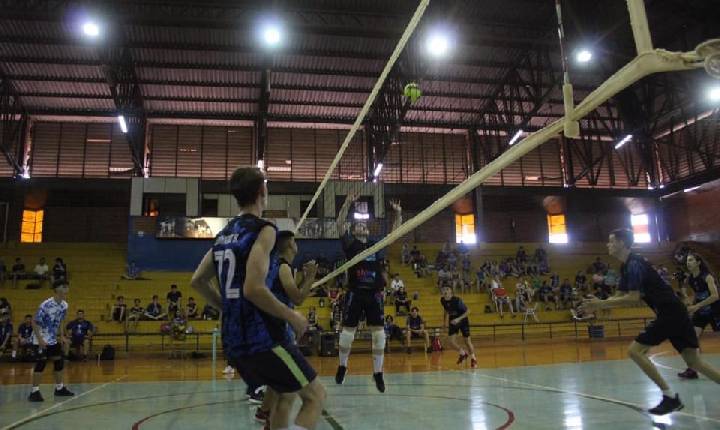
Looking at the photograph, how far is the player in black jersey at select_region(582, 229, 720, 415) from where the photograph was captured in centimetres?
608

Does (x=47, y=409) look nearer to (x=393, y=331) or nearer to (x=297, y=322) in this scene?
(x=297, y=322)

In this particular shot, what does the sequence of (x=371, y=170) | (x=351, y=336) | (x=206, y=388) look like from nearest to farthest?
1. (x=351, y=336)
2. (x=206, y=388)
3. (x=371, y=170)

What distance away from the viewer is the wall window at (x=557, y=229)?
1435 inches

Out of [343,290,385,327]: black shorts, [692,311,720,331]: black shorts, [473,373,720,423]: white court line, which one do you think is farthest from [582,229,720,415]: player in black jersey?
[692,311,720,331]: black shorts

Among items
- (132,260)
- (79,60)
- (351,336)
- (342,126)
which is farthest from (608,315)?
(79,60)

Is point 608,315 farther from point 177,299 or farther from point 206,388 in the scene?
point 206,388

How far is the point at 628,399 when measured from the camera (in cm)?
695

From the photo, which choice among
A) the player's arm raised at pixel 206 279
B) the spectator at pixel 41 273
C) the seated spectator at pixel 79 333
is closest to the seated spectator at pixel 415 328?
the seated spectator at pixel 79 333

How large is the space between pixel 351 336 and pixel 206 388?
337 centimetres

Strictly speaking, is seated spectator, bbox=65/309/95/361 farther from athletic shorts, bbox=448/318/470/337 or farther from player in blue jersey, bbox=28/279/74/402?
athletic shorts, bbox=448/318/470/337

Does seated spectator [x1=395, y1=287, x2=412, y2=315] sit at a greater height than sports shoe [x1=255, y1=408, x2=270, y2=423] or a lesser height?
greater

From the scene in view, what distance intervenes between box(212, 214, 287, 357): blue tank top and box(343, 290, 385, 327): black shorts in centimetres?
461

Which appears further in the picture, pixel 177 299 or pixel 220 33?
pixel 220 33

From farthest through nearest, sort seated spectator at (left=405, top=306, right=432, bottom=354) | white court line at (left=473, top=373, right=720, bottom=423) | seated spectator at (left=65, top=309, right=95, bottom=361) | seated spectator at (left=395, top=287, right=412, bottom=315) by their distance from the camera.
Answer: seated spectator at (left=395, top=287, right=412, bottom=315)
seated spectator at (left=405, top=306, right=432, bottom=354)
seated spectator at (left=65, top=309, right=95, bottom=361)
white court line at (left=473, top=373, right=720, bottom=423)
